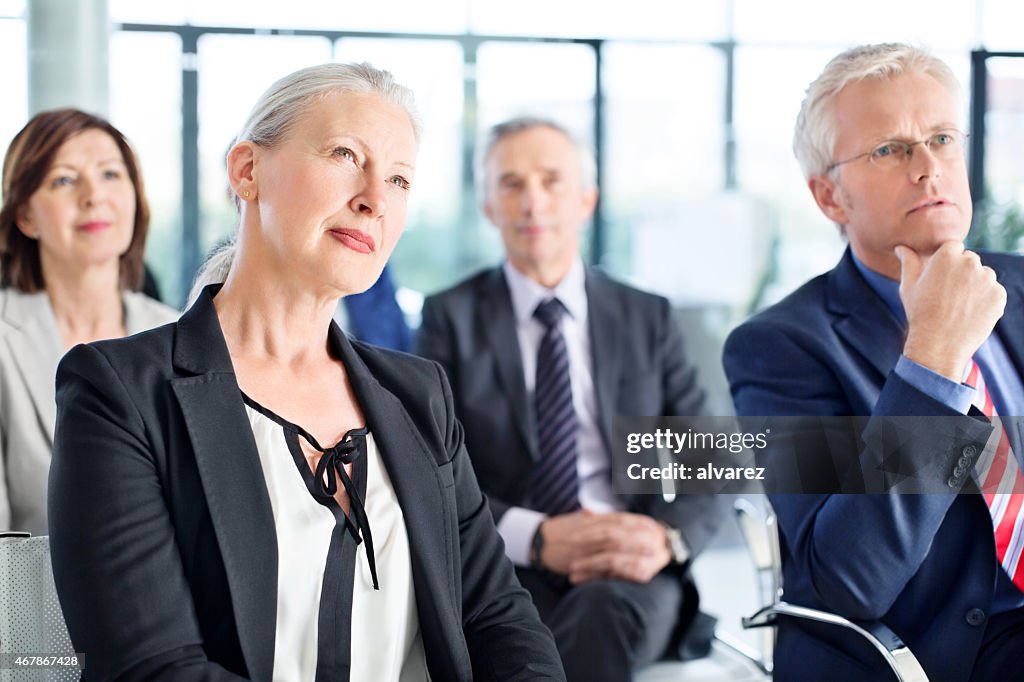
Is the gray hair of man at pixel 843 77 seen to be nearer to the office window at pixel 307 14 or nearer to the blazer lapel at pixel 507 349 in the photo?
the blazer lapel at pixel 507 349

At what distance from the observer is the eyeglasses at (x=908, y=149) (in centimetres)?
194

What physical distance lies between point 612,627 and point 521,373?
2.39ft

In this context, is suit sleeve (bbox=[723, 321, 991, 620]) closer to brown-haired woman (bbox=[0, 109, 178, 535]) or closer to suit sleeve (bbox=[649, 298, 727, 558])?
suit sleeve (bbox=[649, 298, 727, 558])

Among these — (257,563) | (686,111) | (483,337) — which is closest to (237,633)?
(257,563)

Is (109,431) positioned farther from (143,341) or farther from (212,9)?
(212,9)

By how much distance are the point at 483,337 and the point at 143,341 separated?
1.41 meters

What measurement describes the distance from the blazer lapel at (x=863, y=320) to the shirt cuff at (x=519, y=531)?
3.11 ft

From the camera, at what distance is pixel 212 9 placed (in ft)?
14.9

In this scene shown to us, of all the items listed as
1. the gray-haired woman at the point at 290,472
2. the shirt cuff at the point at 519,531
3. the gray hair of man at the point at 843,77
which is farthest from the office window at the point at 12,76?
the gray hair of man at the point at 843,77

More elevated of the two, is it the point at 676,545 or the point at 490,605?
the point at 490,605

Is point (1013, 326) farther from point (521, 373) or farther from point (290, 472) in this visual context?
point (290, 472)

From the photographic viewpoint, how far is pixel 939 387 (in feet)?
5.71

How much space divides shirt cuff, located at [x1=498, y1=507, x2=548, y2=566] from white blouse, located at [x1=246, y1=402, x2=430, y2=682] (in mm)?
977

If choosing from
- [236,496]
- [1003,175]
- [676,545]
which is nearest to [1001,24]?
[1003,175]
